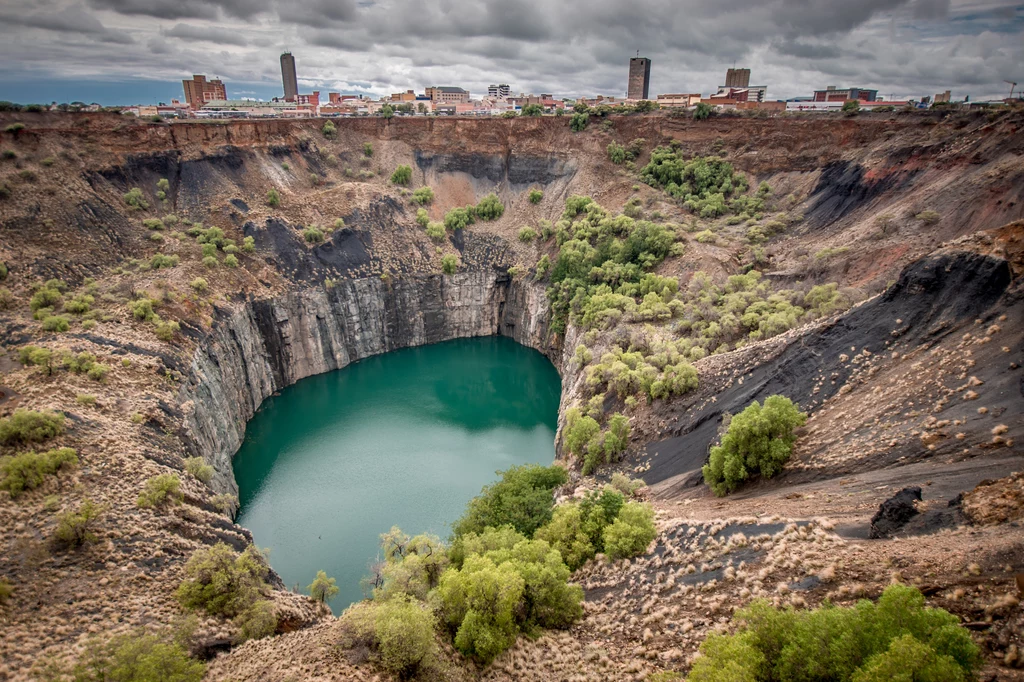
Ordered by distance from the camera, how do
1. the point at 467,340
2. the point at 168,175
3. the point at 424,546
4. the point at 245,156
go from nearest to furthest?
the point at 424,546 < the point at 168,175 < the point at 245,156 < the point at 467,340

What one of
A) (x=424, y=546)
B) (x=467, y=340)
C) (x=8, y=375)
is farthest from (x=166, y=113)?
(x=424, y=546)

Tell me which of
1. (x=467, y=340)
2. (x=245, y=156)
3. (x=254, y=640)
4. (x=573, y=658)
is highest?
(x=245, y=156)

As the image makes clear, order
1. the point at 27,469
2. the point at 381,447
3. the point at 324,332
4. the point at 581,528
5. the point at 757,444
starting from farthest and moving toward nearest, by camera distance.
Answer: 1. the point at 324,332
2. the point at 381,447
3. the point at 27,469
4. the point at 581,528
5. the point at 757,444

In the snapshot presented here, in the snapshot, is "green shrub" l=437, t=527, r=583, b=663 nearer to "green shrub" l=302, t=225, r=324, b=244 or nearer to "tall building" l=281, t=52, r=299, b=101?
"green shrub" l=302, t=225, r=324, b=244

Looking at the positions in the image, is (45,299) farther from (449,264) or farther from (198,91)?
(198,91)

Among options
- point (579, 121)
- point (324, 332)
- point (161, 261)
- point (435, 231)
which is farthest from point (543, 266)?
point (161, 261)

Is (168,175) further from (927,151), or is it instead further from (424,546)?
(927,151)

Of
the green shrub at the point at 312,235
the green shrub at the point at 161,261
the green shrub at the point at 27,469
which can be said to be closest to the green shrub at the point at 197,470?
the green shrub at the point at 27,469
